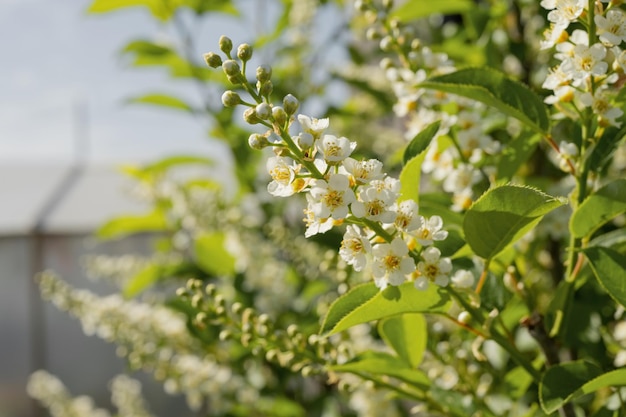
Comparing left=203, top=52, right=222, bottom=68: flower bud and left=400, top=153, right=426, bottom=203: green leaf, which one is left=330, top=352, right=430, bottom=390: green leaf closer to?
left=400, top=153, right=426, bottom=203: green leaf

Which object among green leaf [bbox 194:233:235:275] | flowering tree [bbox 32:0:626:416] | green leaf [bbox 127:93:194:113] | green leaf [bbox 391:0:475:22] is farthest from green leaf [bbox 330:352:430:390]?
green leaf [bbox 127:93:194:113]

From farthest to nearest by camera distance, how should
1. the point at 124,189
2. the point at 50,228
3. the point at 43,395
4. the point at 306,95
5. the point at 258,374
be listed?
the point at 50,228 → the point at 43,395 → the point at 124,189 → the point at 306,95 → the point at 258,374

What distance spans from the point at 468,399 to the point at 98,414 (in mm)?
1218

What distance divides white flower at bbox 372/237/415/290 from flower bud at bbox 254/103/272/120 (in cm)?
10

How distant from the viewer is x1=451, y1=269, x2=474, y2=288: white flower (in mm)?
502

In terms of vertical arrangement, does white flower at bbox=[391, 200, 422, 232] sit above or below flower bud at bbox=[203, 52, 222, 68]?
below

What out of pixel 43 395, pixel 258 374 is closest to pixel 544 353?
pixel 258 374

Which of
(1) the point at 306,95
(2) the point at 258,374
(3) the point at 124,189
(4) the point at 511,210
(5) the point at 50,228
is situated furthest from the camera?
(5) the point at 50,228

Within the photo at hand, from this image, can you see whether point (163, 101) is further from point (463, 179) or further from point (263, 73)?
point (263, 73)

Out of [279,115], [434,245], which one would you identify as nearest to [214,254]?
[434,245]

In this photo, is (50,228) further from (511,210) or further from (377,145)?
(511,210)

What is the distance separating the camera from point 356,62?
160 cm

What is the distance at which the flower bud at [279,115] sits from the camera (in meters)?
0.41

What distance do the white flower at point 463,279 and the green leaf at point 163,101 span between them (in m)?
0.88
